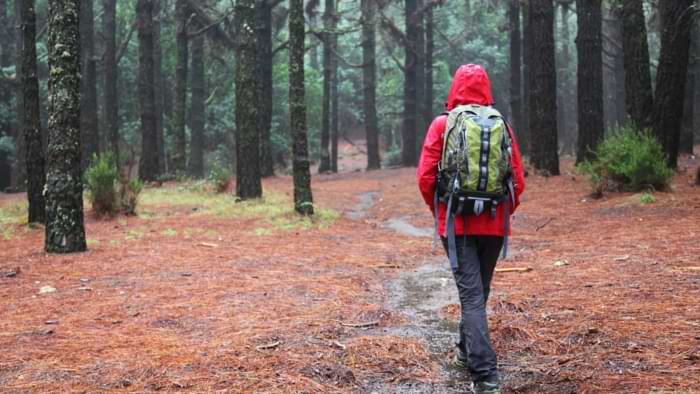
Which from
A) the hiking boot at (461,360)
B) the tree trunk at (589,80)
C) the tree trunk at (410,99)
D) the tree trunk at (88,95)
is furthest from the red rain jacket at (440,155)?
the tree trunk at (410,99)

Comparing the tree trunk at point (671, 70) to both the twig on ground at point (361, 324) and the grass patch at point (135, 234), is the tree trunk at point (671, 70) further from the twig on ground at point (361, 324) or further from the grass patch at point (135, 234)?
the grass patch at point (135, 234)

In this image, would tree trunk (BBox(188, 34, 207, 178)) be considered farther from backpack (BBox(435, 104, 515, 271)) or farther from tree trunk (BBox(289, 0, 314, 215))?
backpack (BBox(435, 104, 515, 271))

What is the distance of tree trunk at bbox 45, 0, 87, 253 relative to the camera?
8.24m

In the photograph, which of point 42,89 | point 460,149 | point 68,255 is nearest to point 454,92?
point 460,149

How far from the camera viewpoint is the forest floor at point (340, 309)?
402cm

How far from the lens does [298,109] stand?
12031mm

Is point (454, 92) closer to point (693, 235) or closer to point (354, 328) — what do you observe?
point (354, 328)

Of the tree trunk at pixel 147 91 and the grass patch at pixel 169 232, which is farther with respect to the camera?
the tree trunk at pixel 147 91

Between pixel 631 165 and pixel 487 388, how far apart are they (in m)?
8.25

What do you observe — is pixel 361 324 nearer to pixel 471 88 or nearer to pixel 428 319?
pixel 428 319

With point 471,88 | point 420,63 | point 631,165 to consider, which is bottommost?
point 631,165

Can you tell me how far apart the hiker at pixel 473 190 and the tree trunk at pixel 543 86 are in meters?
12.4

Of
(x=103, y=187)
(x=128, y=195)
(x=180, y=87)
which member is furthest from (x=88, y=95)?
(x=103, y=187)

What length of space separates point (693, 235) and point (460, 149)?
5.04 m
